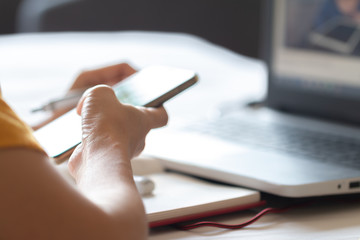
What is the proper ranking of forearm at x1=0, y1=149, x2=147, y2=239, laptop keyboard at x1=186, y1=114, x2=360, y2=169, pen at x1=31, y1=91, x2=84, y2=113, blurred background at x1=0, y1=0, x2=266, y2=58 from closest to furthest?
forearm at x1=0, y1=149, x2=147, y2=239 < laptop keyboard at x1=186, y1=114, x2=360, y2=169 < pen at x1=31, y1=91, x2=84, y2=113 < blurred background at x1=0, y1=0, x2=266, y2=58

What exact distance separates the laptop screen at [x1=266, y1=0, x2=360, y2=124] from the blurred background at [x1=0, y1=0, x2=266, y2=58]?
106 centimetres

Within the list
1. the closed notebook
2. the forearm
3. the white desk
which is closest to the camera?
the forearm

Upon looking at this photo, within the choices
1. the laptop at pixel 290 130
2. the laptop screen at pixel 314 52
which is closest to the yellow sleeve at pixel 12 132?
the laptop at pixel 290 130

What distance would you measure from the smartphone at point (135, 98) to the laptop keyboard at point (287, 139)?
0.56 feet

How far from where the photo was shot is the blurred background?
2049 millimetres

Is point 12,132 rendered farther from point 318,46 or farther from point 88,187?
point 318,46

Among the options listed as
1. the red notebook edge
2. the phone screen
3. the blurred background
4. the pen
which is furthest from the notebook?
the blurred background

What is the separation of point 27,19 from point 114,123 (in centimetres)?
205

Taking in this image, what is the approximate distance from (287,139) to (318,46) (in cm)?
22

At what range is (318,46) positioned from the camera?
915mm

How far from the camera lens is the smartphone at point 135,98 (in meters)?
0.57

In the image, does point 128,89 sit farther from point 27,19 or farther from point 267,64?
point 27,19

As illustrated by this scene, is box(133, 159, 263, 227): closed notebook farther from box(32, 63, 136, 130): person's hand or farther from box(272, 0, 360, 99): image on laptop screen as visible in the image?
box(272, 0, 360, 99): image on laptop screen

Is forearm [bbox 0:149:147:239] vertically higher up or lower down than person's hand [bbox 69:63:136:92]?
higher up
